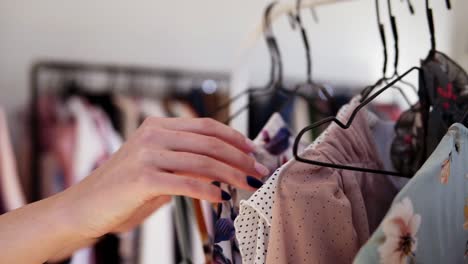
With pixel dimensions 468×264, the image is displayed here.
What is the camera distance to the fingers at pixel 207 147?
1.45ft

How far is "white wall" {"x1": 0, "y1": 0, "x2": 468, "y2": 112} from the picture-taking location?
1472 millimetres

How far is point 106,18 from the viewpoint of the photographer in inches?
62.1

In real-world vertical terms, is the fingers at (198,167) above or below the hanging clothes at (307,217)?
above

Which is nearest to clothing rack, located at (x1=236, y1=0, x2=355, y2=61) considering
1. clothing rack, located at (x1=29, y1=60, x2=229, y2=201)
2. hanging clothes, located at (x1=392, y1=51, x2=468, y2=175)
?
hanging clothes, located at (x1=392, y1=51, x2=468, y2=175)

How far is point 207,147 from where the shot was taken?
45 centimetres

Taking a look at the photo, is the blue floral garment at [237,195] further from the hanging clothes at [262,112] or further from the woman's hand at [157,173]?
the hanging clothes at [262,112]

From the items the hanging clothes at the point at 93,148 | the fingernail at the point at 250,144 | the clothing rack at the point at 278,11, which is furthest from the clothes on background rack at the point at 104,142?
the fingernail at the point at 250,144

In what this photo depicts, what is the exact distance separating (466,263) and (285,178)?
16 cm

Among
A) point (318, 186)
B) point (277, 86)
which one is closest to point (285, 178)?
point (318, 186)

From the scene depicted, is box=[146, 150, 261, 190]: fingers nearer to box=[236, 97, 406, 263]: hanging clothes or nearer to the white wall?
box=[236, 97, 406, 263]: hanging clothes

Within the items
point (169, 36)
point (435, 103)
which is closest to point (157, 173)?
point (435, 103)

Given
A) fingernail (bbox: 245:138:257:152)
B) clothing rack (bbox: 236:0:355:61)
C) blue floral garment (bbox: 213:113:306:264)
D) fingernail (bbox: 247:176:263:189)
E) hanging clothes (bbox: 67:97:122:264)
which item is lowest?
hanging clothes (bbox: 67:97:122:264)

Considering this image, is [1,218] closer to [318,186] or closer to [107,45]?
[318,186]

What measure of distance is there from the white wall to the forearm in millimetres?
854
